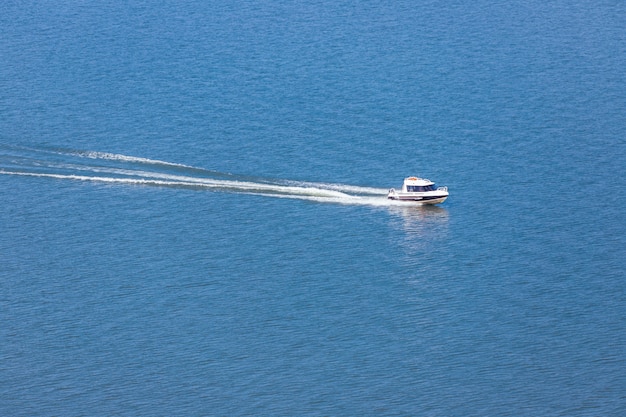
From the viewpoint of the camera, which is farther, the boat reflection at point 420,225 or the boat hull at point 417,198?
the boat hull at point 417,198

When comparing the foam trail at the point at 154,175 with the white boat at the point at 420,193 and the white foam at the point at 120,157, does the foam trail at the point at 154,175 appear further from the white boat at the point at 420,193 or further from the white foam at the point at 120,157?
the white boat at the point at 420,193

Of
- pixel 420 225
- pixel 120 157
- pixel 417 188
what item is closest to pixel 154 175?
pixel 120 157

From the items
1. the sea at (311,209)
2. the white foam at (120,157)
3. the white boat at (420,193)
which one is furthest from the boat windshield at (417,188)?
the white foam at (120,157)

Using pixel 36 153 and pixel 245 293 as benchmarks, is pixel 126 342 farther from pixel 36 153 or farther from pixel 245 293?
pixel 36 153

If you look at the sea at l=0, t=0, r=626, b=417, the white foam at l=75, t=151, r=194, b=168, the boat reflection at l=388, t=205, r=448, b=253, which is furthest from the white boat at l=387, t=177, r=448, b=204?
the white foam at l=75, t=151, r=194, b=168

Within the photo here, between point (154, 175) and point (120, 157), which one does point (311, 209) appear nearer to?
point (154, 175)

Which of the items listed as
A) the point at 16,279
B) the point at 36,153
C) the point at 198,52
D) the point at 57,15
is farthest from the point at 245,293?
the point at 57,15
